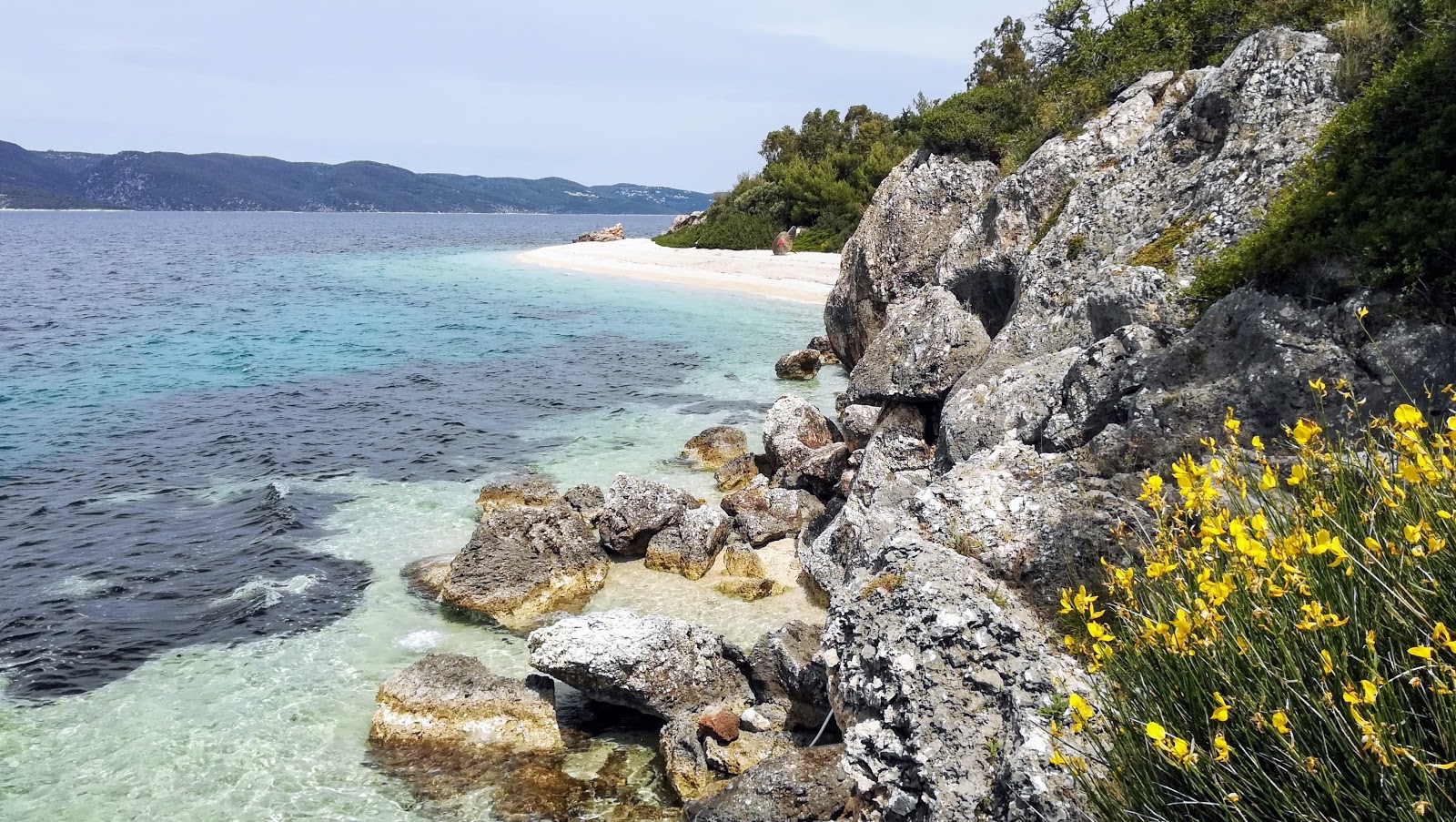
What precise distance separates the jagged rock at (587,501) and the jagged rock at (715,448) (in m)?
3.97

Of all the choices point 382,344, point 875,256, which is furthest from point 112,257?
point 875,256

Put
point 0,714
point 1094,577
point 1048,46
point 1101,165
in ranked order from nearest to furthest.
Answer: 1. point 1094,577
2. point 0,714
3. point 1101,165
4. point 1048,46

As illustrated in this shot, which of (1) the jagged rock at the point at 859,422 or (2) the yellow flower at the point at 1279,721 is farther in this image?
(1) the jagged rock at the point at 859,422

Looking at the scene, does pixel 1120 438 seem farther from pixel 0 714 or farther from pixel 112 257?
pixel 112 257

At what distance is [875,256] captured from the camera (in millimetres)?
22609

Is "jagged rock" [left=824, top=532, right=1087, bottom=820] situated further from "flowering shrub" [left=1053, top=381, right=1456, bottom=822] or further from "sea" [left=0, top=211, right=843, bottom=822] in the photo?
"sea" [left=0, top=211, right=843, bottom=822]

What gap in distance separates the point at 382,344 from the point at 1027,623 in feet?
124

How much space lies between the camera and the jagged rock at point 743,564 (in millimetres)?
13969

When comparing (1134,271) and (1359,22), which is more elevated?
(1359,22)

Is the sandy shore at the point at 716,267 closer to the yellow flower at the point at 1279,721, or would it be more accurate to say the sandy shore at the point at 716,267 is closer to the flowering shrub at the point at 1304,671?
the flowering shrub at the point at 1304,671

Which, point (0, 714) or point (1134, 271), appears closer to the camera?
point (1134, 271)

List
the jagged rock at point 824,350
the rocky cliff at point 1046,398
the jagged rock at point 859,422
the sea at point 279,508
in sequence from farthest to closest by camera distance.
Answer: the jagged rock at point 824,350 < the jagged rock at point 859,422 < the sea at point 279,508 < the rocky cliff at point 1046,398

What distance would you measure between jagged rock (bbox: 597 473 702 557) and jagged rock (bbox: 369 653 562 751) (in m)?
4.83

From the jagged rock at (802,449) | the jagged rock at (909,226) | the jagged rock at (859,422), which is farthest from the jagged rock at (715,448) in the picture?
the jagged rock at (909,226)
